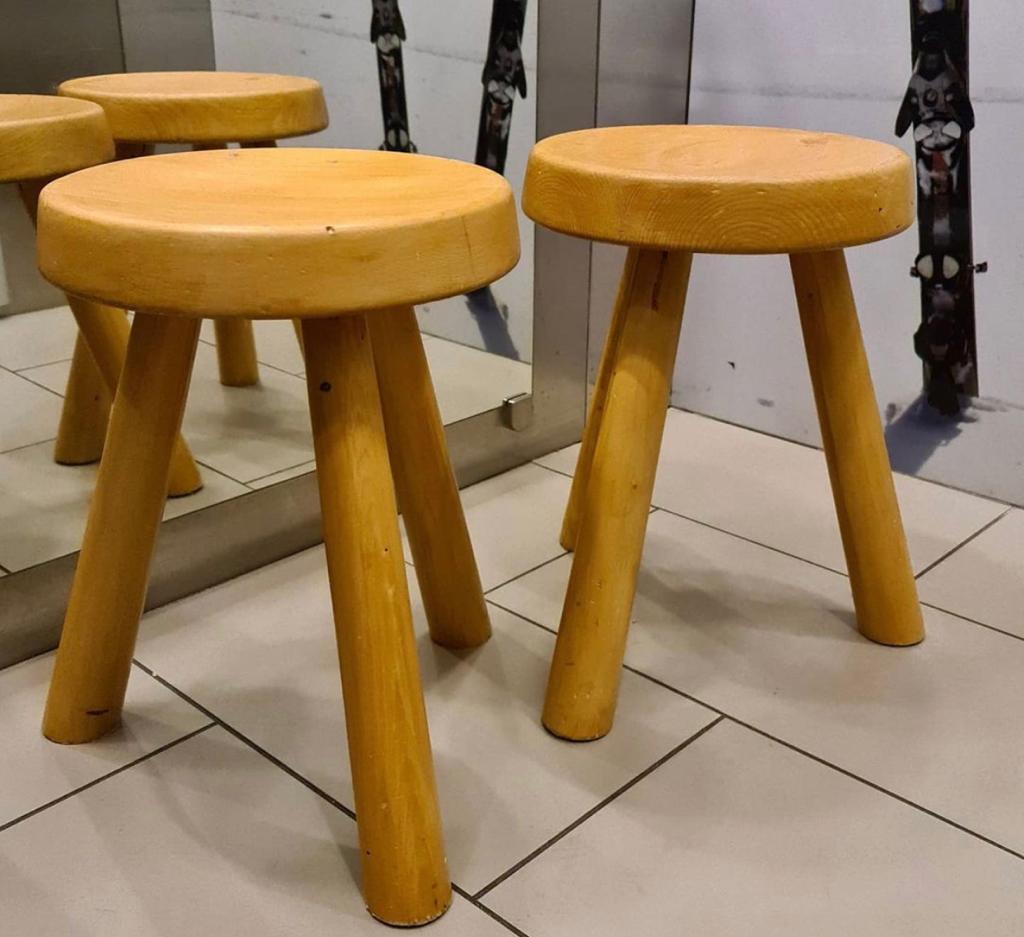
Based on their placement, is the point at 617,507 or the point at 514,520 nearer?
the point at 617,507

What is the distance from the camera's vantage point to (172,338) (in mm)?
730

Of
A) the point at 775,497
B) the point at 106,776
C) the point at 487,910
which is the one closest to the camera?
the point at 487,910

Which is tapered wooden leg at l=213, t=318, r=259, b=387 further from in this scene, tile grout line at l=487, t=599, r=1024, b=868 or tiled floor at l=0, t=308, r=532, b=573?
tile grout line at l=487, t=599, r=1024, b=868

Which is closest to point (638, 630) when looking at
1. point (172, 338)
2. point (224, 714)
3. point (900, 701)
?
point (900, 701)

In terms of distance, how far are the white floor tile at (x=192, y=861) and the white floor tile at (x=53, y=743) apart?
Answer: 0.02m

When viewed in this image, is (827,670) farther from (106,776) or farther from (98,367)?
(98,367)

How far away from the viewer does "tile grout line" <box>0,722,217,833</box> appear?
30.0 inches

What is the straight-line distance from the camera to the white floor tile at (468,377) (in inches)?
49.8

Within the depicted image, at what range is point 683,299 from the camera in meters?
0.83

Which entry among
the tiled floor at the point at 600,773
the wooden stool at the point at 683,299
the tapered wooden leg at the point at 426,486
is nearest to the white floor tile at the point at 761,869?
the tiled floor at the point at 600,773

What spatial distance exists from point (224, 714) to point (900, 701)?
52 cm

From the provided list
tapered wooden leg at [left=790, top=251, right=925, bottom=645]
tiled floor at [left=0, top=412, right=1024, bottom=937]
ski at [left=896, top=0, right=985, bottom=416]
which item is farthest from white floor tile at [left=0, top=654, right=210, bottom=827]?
ski at [left=896, top=0, right=985, bottom=416]

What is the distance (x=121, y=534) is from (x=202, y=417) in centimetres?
36

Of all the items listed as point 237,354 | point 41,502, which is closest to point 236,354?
point 237,354
